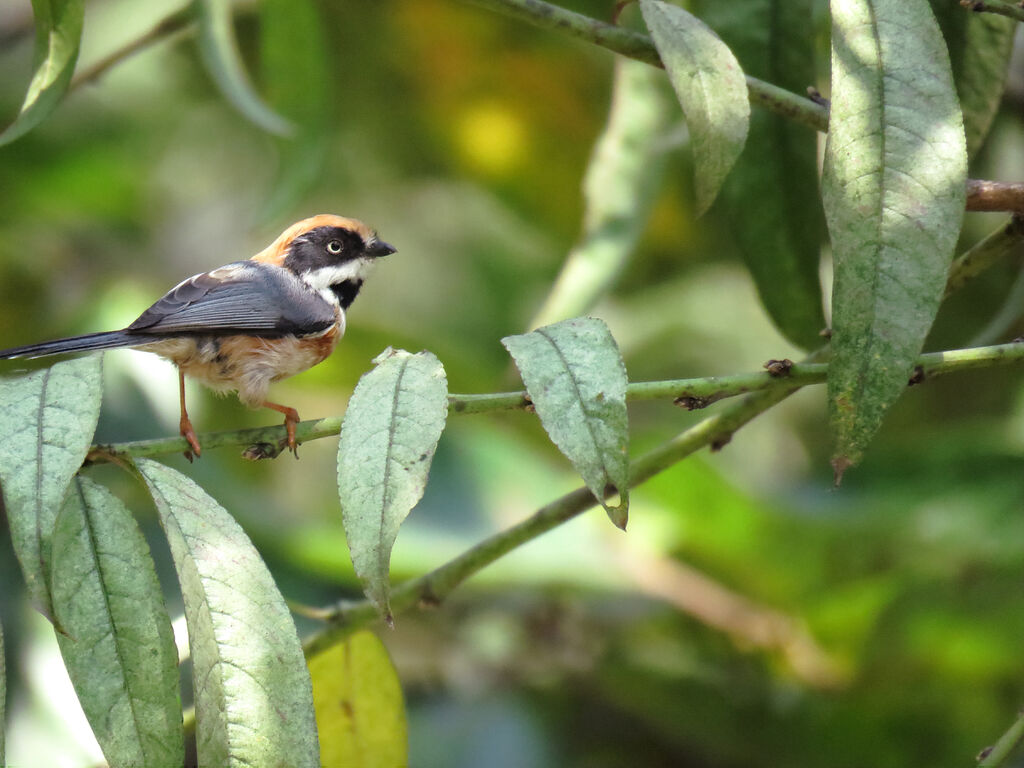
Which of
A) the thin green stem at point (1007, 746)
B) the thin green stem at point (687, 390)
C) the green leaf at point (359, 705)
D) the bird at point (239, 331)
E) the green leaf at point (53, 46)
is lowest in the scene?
the thin green stem at point (1007, 746)

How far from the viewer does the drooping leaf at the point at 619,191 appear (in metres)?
2.59

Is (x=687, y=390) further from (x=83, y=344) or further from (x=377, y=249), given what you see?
(x=377, y=249)

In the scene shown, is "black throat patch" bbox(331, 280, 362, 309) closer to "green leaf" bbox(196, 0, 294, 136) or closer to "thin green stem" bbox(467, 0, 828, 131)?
"green leaf" bbox(196, 0, 294, 136)

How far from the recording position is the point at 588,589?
3777 millimetres

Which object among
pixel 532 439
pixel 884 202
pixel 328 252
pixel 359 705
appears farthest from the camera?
A: pixel 532 439

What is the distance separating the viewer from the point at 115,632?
1.42 metres

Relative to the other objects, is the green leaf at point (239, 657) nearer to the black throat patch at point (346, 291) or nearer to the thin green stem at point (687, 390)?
the thin green stem at point (687, 390)

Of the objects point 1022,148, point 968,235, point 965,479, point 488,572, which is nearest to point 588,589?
point 488,572

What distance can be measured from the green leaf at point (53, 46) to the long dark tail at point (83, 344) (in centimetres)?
73

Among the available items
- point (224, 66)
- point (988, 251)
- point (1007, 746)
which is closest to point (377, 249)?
point (224, 66)

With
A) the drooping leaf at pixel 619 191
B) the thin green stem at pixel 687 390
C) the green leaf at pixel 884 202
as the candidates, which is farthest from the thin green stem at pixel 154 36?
the green leaf at pixel 884 202

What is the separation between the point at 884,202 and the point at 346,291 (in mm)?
2678

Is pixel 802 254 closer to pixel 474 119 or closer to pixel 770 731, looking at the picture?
pixel 770 731

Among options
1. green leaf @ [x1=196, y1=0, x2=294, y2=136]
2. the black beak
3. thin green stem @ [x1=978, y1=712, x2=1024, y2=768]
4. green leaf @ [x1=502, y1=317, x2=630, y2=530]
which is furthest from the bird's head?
thin green stem @ [x1=978, y1=712, x2=1024, y2=768]
